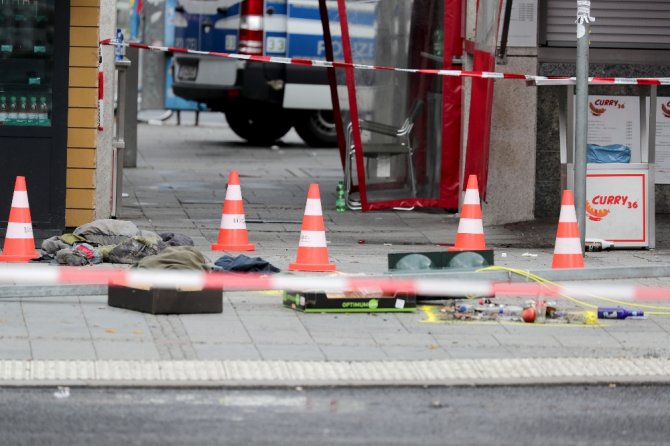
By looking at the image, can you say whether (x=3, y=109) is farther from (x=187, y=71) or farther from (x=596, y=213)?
(x=187, y=71)

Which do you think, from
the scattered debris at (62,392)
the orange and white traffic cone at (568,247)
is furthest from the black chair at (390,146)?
the scattered debris at (62,392)

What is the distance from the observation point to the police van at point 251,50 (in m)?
20.6

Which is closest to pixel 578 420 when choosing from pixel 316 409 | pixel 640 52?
pixel 316 409

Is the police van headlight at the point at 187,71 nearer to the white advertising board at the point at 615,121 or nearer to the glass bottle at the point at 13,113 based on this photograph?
the white advertising board at the point at 615,121

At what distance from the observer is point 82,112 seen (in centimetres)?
1263

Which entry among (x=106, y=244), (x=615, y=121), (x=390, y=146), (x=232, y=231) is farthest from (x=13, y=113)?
(x=615, y=121)

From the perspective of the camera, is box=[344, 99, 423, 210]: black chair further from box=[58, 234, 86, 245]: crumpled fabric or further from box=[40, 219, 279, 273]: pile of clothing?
box=[58, 234, 86, 245]: crumpled fabric

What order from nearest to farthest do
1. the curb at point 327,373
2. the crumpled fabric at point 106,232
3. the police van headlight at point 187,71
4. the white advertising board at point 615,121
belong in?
the curb at point 327,373, the crumpled fabric at point 106,232, the white advertising board at point 615,121, the police van headlight at point 187,71

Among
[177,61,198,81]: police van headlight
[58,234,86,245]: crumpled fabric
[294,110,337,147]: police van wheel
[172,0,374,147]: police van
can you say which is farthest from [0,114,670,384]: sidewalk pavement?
[294,110,337,147]: police van wheel

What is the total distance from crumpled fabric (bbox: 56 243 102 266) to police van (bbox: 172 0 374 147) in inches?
381

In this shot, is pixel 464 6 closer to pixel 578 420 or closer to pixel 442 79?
pixel 442 79

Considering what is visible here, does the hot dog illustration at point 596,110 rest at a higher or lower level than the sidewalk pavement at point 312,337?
higher

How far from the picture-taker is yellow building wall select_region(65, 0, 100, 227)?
12547mm

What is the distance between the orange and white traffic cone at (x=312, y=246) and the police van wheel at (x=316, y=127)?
11.3 m
